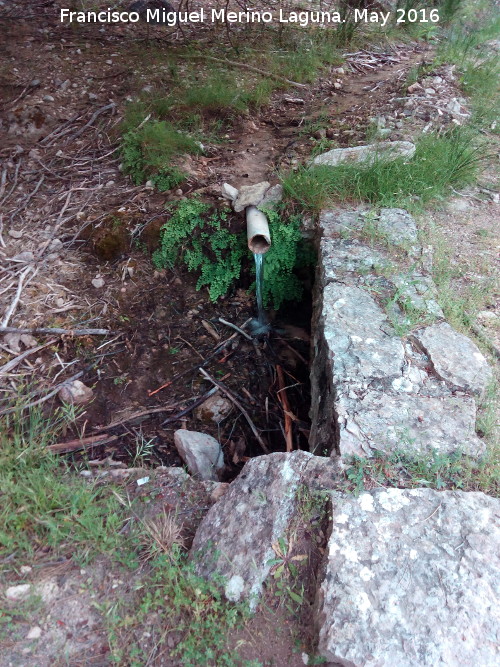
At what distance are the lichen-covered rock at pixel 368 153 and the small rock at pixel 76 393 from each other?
2016 mm

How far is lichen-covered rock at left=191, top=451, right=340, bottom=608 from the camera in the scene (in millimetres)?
1682

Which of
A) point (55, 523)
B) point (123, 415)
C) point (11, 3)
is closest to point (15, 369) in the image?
point (123, 415)

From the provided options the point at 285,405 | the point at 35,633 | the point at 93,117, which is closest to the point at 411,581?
the point at 35,633

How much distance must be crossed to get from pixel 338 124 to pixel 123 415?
2.89 meters

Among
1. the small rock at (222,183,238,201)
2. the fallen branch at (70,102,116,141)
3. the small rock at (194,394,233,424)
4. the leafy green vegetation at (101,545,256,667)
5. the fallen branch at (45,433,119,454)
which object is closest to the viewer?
the leafy green vegetation at (101,545,256,667)

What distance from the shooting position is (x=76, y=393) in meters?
A: 2.78

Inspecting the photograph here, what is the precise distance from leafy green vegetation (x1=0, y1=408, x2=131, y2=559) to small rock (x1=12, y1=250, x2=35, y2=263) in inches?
64.0

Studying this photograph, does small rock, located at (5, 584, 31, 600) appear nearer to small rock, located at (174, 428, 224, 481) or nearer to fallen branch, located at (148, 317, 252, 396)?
small rock, located at (174, 428, 224, 481)

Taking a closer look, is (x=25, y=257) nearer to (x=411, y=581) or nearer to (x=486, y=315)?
(x=486, y=315)

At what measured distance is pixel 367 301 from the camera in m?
2.55

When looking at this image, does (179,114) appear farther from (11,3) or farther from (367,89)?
(11,3)

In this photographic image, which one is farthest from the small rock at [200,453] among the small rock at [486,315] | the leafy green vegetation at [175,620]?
the small rock at [486,315]

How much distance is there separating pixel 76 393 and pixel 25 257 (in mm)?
1130

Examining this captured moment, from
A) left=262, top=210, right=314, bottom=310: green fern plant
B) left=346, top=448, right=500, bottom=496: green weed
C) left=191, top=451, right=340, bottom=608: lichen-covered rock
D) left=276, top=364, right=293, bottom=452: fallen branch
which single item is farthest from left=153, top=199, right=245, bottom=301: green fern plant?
left=346, top=448, right=500, bottom=496: green weed
